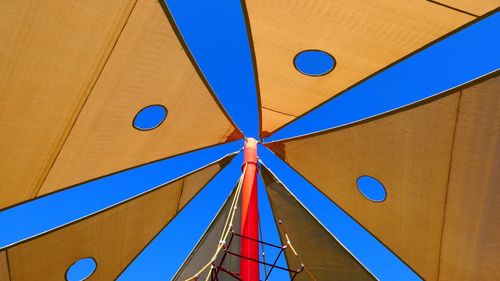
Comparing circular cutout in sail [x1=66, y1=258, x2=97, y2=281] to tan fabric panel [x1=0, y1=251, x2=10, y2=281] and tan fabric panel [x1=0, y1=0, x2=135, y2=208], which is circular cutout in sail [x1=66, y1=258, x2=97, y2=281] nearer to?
tan fabric panel [x1=0, y1=251, x2=10, y2=281]

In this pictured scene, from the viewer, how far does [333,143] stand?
5.64m

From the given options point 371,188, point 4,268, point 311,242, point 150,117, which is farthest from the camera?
point 311,242

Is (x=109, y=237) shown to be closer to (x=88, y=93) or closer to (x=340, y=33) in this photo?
(x=88, y=93)

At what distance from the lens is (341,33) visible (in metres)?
4.30

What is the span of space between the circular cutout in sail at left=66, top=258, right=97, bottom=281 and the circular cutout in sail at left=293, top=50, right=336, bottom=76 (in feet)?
13.0

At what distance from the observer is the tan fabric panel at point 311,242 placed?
6.45m

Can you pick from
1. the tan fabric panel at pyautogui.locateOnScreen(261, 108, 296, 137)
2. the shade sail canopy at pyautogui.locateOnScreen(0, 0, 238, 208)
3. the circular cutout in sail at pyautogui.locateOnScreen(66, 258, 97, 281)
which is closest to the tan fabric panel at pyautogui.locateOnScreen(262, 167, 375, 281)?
the tan fabric panel at pyautogui.locateOnScreen(261, 108, 296, 137)

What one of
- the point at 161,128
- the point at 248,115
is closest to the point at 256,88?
the point at 248,115

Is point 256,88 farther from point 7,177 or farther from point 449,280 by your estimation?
point 449,280

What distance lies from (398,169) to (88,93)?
374cm

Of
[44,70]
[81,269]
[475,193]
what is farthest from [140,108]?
[475,193]

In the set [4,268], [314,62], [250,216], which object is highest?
[314,62]

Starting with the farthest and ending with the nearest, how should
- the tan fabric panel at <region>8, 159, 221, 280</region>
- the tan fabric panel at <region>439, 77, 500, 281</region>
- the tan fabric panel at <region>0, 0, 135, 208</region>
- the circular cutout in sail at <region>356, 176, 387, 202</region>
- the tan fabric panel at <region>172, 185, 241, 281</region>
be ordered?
the tan fabric panel at <region>172, 185, 241, 281</region> < the circular cutout in sail at <region>356, 176, 387, 202</region> < the tan fabric panel at <region>8, 159, 221, 280</region> < the tan fabric panel at <region>439, 77, 500, 281</region> < the tan fabric panel at <region>0, 0, 135, 208</region>

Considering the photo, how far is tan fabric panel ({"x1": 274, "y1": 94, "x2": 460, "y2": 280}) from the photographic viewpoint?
4.92 meters
